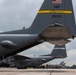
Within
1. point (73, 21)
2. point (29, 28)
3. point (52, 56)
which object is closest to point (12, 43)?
point (29, 28)

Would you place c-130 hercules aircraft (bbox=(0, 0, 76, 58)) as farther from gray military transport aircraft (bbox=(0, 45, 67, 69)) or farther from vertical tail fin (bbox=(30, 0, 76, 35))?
gray military transport aircraft (bbox=(0, 45, 67, 69))

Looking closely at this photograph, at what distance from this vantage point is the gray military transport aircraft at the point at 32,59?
46.2 m

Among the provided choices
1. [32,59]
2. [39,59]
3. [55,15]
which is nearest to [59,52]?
[39,59]

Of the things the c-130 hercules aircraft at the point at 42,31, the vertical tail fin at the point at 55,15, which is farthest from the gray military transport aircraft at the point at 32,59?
the vertical tail fin at the point at 55,15

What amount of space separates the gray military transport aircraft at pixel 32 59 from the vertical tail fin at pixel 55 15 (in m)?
18.8

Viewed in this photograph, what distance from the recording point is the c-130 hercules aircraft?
78.6ft

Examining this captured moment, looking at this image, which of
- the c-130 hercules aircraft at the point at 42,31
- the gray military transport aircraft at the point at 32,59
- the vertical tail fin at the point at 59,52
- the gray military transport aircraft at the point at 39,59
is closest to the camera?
the c-130 hercules aircraft at the point at 42,31

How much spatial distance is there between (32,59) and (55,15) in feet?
103

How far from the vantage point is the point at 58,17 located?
2428cm

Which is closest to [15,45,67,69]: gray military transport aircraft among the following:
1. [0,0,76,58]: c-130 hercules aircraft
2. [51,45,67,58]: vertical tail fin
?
[51,45,67,58]: vertical tail fin

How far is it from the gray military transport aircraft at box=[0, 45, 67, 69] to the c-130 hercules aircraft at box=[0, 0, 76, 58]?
18244 millimetres

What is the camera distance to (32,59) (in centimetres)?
5481

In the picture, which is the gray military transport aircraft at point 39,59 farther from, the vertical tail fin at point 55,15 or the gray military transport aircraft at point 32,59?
the vertical tail fin at point 55,15

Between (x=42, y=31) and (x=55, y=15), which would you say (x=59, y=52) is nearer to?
(x=55, y=15)
